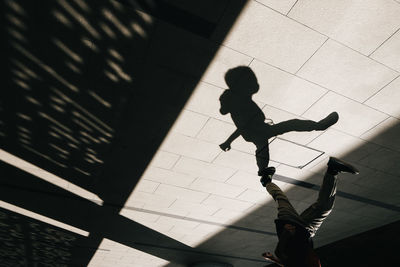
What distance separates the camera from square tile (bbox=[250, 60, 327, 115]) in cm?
198

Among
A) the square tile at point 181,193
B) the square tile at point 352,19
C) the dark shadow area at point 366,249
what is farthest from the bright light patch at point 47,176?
the dark shadow area at point 366,249

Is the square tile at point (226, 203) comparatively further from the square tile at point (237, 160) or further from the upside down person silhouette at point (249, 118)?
the upside down person silhouette at point (249, 118)

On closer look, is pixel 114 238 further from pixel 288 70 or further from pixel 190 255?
pixel 288 70

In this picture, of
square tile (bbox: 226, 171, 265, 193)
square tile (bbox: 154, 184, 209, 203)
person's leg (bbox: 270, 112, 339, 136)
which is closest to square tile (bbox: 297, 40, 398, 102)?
person's leg (bbox: 270, 112, 339, 136)

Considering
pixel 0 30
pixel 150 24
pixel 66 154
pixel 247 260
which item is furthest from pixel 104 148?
pixel 247 260

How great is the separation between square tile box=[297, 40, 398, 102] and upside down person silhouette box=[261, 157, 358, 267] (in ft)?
2.30

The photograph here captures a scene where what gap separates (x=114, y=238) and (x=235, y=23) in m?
4.57

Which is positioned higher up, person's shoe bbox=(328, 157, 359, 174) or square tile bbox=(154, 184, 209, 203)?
square tile bbox=(154, 184, 209, 203)

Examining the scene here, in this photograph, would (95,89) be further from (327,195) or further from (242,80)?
(327,195)

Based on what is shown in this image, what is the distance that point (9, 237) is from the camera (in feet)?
15.0

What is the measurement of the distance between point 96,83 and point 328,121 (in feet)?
7.65

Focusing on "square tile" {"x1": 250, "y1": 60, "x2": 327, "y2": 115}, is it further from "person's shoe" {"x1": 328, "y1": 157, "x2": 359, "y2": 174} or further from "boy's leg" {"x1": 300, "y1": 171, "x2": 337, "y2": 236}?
"boy's leg" {"x1": 300, "y1": 171, "x2": 337, "y2": 236}

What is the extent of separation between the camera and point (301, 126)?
2.46m

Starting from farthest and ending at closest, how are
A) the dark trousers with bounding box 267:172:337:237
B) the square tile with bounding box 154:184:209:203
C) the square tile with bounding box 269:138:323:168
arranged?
the square tile with bounding box 154:184:209:203 → the square tile with bounding box 269:138:323:168 → the dark trousers with bounding box 267:172:337:237
